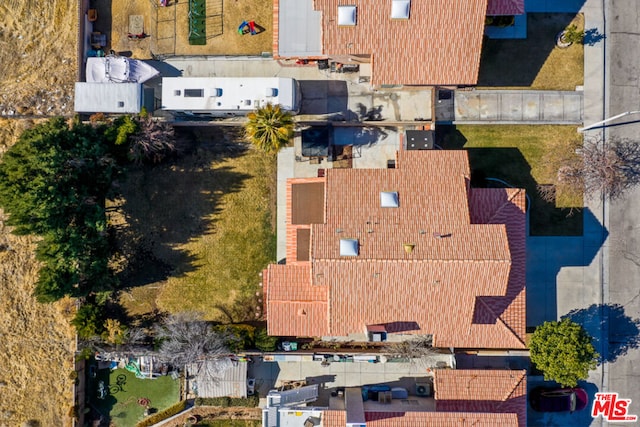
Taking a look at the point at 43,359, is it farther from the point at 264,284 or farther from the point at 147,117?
the point at 147,117

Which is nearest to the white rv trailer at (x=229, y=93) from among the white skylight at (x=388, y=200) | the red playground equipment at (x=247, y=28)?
the red playground equipment at (x=247, y=28)

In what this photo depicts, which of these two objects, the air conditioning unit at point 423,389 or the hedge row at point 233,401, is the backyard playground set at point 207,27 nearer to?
the hedge row at point 233,401

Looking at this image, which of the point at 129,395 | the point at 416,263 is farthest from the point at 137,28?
the point at 129,395

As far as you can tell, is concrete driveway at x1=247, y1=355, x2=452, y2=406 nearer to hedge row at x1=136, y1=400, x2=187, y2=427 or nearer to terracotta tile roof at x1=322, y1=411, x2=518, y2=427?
terracotta tile roof at x1=322, y1=411, x2=518, y2=427

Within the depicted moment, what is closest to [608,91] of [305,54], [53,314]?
[305,54]

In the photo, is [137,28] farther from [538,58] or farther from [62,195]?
[538,58]
